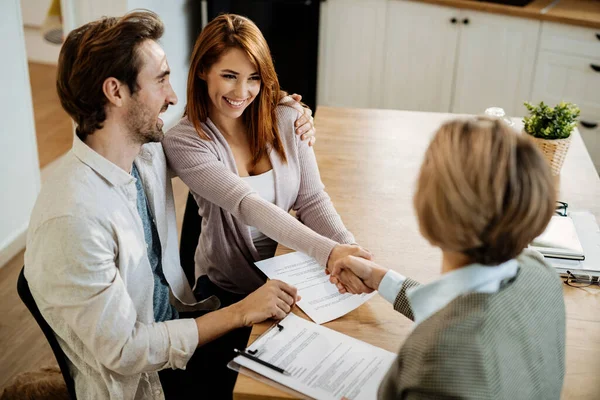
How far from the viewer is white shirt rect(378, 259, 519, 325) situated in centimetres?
104

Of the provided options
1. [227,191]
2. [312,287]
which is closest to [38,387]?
[227,191]

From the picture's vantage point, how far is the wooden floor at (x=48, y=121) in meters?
4.04

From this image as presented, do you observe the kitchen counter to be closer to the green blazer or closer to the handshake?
the handshake

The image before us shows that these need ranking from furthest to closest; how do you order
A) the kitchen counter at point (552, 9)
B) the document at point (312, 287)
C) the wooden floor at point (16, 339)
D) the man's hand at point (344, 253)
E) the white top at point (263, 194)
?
1. the kitchen counter at point (552, 9)
2. the wooden floor at point (16, 339)
3. the white top at point (263, 194)
4. the man's hand at point (344, 253)
5. the document at point (312, 287)

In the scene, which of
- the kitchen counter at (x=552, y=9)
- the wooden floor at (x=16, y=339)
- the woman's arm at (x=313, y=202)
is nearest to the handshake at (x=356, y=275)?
the woman's arm at (x=313, y=202)

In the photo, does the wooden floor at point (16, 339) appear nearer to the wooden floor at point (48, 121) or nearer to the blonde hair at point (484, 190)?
the wooden floor at point (48, 121)

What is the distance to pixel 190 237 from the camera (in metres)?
2.10

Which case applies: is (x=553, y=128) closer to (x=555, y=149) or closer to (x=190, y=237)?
(x=555, y=149)

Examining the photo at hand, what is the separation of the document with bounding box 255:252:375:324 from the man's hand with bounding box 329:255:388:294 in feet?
0.06

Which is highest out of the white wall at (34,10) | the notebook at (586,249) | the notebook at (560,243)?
the white wall at (34,10)

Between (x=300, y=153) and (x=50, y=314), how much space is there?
87 centimetres

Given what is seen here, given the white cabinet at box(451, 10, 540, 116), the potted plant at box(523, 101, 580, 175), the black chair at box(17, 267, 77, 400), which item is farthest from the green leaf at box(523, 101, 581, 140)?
the white cabinet at box(451, 10, 540, 116)

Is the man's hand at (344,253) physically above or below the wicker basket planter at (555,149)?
below

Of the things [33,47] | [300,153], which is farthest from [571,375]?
[33,47]
